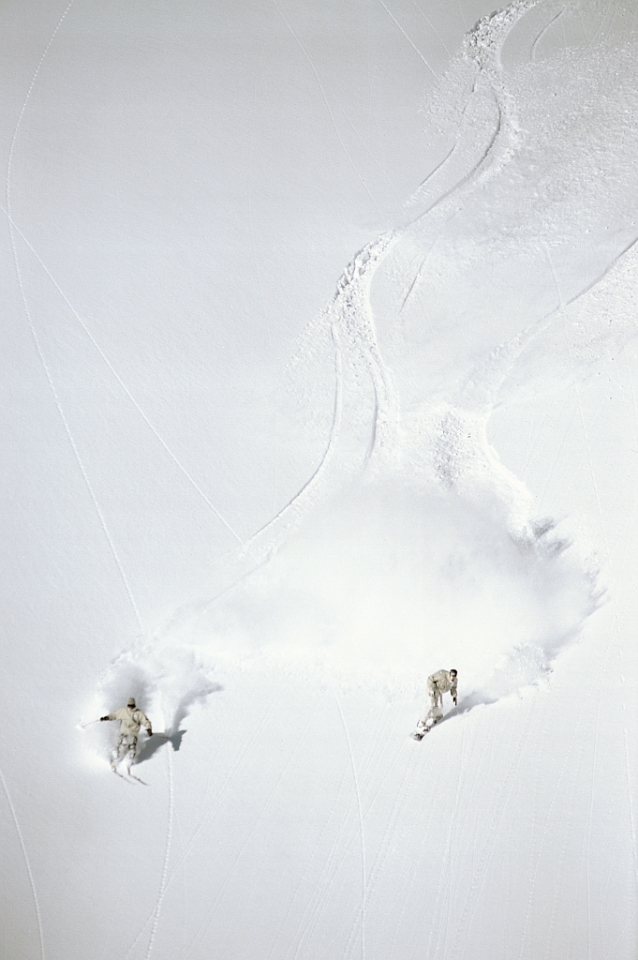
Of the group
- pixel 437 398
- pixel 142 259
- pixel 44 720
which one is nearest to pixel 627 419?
pixel 437 398

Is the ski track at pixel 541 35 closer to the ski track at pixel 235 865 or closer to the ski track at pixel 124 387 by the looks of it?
the ski track at pixel 124 387

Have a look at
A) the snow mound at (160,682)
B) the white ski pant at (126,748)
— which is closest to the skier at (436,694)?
the snow mound at (160,682)

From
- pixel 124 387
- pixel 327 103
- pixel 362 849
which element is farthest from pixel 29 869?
pixel 327 103

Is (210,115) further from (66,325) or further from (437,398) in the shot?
(437,398)

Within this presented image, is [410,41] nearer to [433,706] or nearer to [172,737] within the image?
[433,706]

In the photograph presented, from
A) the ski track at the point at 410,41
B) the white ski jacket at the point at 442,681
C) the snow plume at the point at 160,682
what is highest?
the ski track at the point at 410,41

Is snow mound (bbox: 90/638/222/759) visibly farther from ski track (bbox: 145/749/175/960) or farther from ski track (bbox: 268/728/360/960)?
ski track (bbox: 268/728/360/960)

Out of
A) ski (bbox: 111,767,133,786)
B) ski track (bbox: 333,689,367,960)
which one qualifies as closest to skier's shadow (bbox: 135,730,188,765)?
ski (bbox: 111,767,133,786)
